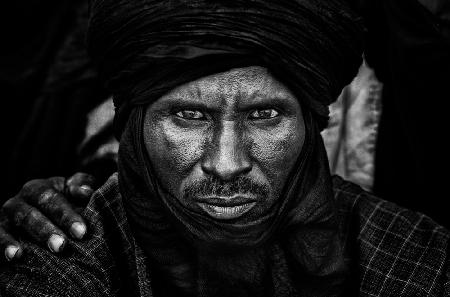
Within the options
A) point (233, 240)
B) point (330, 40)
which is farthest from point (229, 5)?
point (233, 240)

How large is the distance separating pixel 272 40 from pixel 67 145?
5.56 feet

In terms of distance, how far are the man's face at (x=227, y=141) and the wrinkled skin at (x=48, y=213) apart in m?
0.41

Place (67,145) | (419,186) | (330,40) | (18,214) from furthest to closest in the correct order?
(67,145) → (419,186) → (18,214) → (330,40)

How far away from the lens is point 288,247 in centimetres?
222

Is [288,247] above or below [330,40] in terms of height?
below

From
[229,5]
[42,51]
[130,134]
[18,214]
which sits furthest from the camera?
[42,51]

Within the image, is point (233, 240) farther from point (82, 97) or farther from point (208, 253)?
point (82, 97)

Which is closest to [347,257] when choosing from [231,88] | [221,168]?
[221,168]

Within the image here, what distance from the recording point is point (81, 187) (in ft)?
8.21

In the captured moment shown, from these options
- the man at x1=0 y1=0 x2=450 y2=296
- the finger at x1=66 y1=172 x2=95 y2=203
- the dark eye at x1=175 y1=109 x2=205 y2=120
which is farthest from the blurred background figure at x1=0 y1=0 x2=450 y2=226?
the dark eye at x1=175 y1=109 x2=205 y2=120

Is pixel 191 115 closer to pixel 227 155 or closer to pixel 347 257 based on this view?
pixel 227 155

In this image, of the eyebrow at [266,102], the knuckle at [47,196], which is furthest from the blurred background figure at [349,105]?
the eyebrow at [266,102]

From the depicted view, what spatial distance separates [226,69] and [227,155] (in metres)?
0.24

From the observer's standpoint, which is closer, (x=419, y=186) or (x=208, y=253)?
(x=208, y=253)
